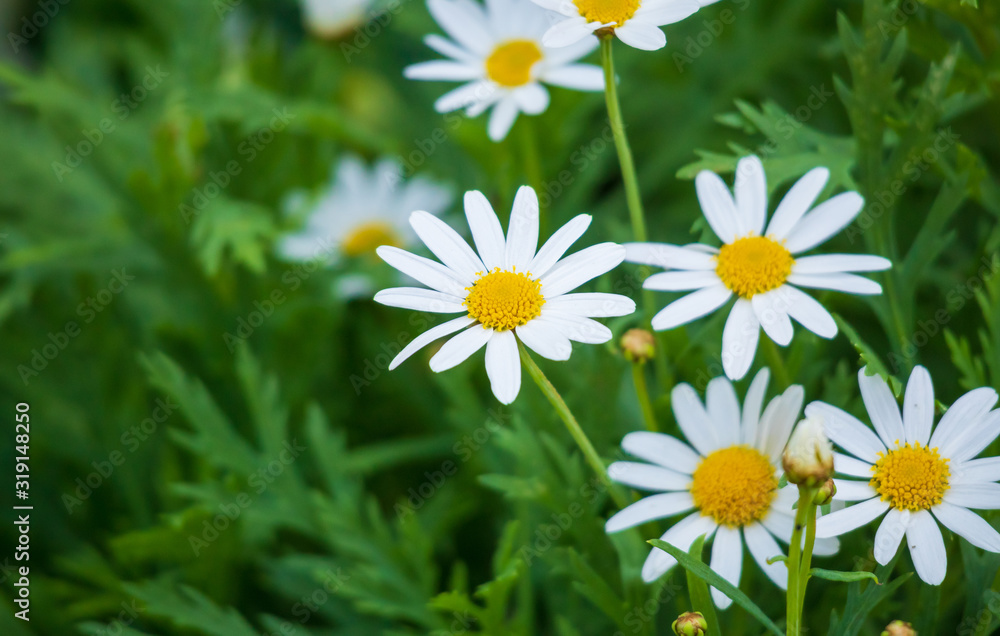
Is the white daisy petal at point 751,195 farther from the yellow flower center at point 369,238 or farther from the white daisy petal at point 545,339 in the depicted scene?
the yellow flower center at point 369,238

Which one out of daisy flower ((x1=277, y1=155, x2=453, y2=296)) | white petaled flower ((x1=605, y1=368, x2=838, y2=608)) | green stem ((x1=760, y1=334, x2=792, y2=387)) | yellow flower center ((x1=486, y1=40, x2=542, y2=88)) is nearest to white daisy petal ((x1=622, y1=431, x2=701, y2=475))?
white petaled flower ((x1=605, y1=368, x2=838, y2=608))

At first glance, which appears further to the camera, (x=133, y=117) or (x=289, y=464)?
(x=133, y=117)

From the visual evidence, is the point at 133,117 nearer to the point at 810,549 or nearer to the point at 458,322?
the point at 458,322

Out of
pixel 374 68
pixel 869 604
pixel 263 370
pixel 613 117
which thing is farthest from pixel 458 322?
pixel 374 68

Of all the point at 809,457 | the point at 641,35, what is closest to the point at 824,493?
the point at 809,457

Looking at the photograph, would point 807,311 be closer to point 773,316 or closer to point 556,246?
point 773,316

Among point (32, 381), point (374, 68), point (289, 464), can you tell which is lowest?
point (289, 464)

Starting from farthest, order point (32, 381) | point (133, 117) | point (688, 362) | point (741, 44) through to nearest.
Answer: point (133, 117)
point (741, 44)
point (32, 381)
point (688, 362)
